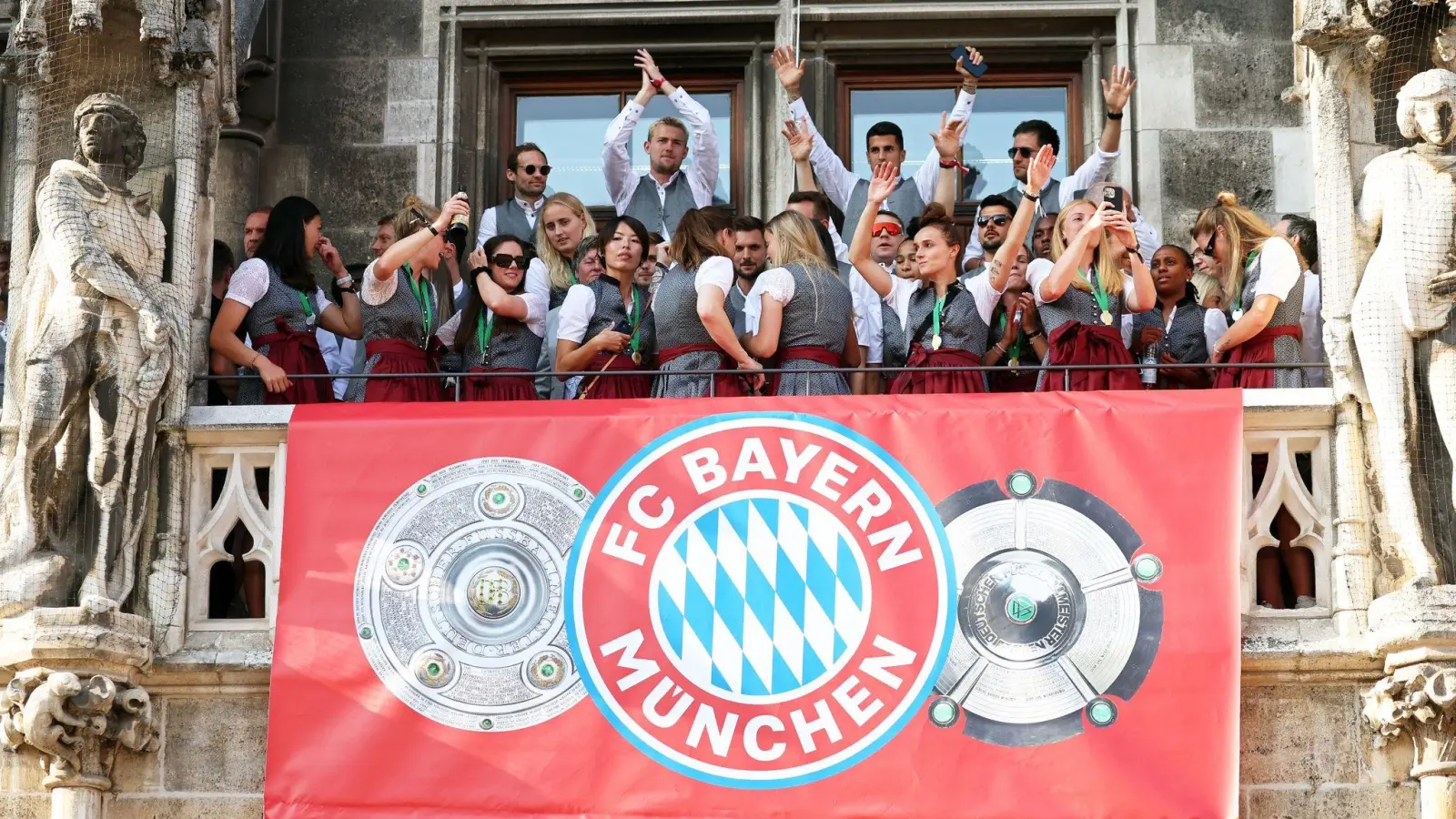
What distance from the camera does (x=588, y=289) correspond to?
13.6 meters

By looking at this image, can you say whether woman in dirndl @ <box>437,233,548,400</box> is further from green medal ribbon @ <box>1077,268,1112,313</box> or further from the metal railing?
green medal ribbon @ <box>1077,268,1112,313</box>

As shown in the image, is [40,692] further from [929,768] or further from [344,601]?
[929,768]

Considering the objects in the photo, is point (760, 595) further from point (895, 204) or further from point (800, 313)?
point (895, 204)

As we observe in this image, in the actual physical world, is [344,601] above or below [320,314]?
below

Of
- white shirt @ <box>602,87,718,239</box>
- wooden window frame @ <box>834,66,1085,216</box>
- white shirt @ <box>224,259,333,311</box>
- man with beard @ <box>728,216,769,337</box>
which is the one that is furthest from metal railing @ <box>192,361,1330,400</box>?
wooden window frame @ <box>834,66,1085,216</box>

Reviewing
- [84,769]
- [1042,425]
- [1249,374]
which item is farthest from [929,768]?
[84,769]

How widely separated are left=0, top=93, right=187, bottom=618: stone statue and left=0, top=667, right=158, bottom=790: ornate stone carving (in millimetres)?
365

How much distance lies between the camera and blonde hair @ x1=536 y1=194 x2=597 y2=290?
1402 cm

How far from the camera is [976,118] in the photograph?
16.1 meters

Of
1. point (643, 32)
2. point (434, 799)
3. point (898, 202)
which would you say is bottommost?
point (434, 799)

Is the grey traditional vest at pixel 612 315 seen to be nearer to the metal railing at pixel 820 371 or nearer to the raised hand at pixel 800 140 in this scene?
the metal railing at pixel 820 371

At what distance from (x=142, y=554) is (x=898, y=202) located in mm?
4427

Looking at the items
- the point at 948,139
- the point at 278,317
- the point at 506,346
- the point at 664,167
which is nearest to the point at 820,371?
the point at 506,346

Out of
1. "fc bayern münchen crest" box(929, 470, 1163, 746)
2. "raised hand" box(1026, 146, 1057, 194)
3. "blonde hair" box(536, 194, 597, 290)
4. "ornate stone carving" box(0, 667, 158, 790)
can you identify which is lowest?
"ornate stone carving" box(0, 667, 158, 790)
